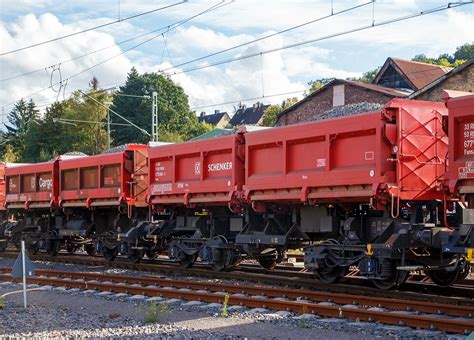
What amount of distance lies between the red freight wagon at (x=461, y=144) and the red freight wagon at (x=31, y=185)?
15.6 metres

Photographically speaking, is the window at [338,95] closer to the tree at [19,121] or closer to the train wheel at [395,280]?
the train wheel at [395,280]

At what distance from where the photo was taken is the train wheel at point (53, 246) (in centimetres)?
2288

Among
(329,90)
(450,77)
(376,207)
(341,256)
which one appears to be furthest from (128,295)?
(329,90)

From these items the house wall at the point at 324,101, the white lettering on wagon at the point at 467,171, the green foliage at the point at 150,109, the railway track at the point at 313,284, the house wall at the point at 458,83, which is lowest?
the railway track at the point at 313,284

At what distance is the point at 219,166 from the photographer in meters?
16.1

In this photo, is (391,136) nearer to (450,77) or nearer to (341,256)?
(341,256)

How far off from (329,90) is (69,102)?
35285 millimetres

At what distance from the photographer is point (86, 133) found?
6794 centimetres

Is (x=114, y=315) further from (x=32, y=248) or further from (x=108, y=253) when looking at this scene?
(x=32, y=248)

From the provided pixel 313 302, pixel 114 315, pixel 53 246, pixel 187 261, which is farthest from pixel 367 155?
pixel 53 246

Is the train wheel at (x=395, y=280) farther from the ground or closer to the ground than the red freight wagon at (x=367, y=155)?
closer to the ground

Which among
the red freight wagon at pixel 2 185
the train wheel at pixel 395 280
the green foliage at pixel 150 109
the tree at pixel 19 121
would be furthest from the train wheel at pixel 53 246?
the tree at pixel 19 121

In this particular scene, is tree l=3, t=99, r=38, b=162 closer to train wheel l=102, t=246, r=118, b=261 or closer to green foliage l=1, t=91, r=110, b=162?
green foliage l=1, t=91, r=110, b=162

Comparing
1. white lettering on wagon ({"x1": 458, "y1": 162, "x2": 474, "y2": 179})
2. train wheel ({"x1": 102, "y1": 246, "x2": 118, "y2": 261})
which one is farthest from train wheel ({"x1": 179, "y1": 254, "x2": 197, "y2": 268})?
white lettering on wagon ({"x1": 458, "y1": 162, "x2": 474, "y2": 179})
